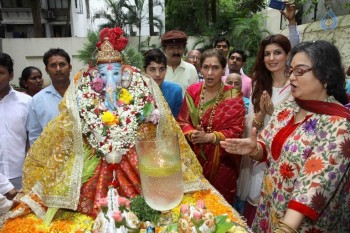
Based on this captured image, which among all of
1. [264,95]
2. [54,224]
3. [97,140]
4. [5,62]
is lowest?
[54,224]

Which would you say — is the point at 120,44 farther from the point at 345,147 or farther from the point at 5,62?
the point at 345,147

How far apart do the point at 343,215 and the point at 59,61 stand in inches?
118

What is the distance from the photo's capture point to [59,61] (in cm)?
364

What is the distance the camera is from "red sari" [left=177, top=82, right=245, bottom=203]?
3.33 metres

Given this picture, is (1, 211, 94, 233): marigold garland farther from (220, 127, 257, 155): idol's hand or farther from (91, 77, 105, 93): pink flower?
(220, 127, 257, 155): idol's hand

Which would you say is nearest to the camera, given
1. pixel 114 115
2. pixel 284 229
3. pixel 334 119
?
pixel 284 229

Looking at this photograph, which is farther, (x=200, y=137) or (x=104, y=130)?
(x=200, y=137)

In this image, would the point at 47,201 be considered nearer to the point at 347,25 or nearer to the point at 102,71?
the point at 102,71

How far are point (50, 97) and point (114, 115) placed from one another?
3.56ft

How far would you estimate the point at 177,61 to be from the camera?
4.72 meters

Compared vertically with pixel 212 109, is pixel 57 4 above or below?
above

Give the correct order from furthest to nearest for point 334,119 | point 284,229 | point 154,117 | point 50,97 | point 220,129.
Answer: point 50,97
point 220,129
point 154,117
point 334,119
point 284,229

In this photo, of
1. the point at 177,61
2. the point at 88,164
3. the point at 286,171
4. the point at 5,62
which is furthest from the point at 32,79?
the point at 286,171

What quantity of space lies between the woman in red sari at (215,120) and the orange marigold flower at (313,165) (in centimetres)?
142
